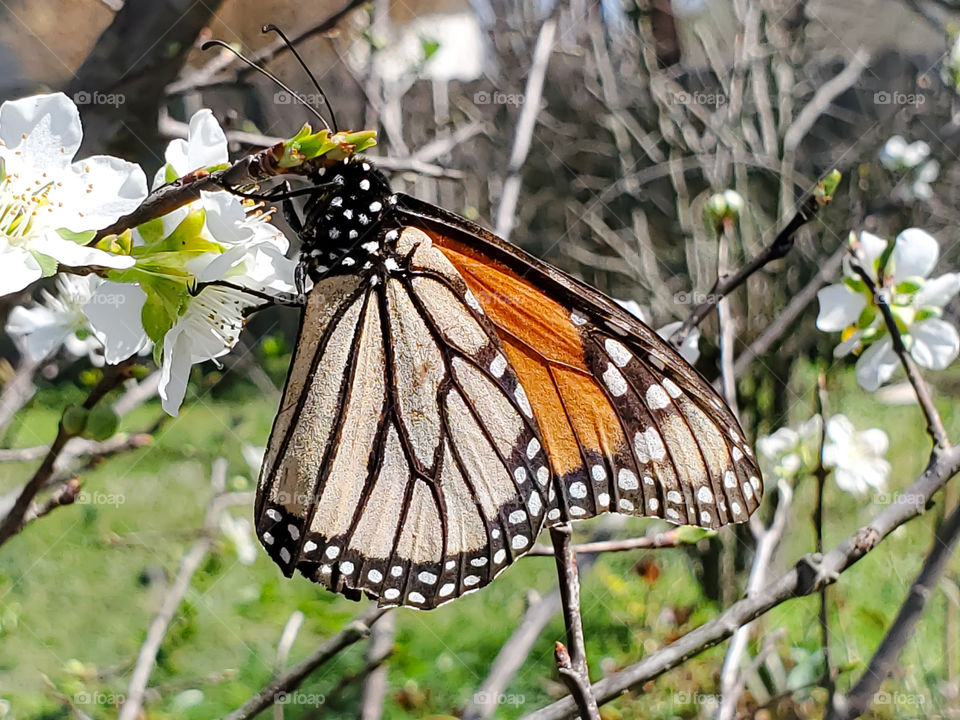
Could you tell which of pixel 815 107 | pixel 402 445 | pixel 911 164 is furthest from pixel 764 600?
pixel 911 164

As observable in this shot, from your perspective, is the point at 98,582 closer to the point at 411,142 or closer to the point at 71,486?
the point at 411,142

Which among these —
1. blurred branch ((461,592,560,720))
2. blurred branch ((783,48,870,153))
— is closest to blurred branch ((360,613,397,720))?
blurred branch ((461,592,560,720))

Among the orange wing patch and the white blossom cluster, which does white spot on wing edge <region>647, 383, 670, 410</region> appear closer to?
the orange wing patch

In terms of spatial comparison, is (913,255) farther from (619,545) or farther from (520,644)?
(520,644)

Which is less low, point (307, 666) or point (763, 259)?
point (763, 259)

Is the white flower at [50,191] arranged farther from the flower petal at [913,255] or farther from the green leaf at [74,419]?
the flower petal at [913,255]

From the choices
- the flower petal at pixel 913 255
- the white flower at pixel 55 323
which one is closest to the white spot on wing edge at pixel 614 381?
the flower petal at pixel 913 255
